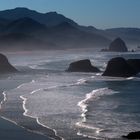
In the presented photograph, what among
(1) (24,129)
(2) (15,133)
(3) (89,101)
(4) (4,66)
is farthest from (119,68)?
(2) (15,133)

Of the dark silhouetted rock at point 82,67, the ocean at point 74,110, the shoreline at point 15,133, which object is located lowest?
the shoreline at point 15,133

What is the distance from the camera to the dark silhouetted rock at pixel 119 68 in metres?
69.6

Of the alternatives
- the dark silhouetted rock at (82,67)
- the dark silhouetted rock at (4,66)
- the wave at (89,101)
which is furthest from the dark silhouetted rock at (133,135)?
the dark silhouetted rock at (4,66)

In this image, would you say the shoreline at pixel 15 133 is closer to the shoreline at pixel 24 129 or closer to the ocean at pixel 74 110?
the shoreline at pixel 24 129

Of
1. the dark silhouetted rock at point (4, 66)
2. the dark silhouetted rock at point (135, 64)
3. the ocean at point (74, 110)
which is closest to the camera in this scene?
the ocean at point (74, 110)

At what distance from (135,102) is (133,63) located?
35.3 m

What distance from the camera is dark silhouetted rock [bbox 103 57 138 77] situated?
6962cm

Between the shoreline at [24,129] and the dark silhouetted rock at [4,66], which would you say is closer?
the shoreline at [24,129]

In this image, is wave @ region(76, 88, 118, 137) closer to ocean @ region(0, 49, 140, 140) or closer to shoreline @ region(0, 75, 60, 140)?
ocean @ region(0, 49, 140, 140)

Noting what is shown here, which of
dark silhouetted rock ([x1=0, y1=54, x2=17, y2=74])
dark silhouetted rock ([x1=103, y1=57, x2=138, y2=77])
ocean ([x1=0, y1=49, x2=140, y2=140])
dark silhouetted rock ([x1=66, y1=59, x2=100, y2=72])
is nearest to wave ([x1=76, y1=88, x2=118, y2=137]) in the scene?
ocean ([x1=0, y1=49, x2=140, y2=140])

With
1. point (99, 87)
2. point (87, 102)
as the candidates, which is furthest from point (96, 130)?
point (99, 87)

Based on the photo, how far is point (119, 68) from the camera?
234ft

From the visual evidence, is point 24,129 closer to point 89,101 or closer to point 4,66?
point 89,101

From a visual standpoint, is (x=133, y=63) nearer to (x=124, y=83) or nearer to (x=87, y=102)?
(x=124, y=83)
